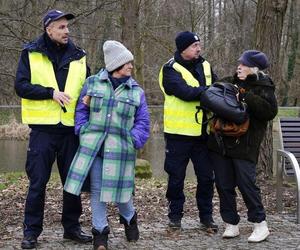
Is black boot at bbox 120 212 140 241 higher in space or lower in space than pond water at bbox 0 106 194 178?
higher

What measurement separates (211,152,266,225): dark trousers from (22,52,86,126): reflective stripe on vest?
150 cm

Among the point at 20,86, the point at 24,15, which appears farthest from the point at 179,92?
the point at 24,15

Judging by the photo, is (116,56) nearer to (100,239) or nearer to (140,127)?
(140,127)

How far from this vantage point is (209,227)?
6211mm

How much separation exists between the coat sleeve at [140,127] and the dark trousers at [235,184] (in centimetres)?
83

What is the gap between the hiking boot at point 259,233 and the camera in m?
5.75

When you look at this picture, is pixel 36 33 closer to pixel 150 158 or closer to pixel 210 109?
pixel 150 158

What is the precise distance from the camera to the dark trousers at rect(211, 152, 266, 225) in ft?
18.9

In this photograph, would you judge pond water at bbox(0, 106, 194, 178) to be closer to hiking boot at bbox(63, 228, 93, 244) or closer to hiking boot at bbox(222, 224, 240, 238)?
hiking boot at bbox(222, 224, 240, 238)

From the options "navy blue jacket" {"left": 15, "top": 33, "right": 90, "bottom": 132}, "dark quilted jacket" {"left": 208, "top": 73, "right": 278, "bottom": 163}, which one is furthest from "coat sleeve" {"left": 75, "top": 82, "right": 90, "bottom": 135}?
"dark quilted jacket" {"left": 208, "top": 73, "right": 278, "bottom": 163}

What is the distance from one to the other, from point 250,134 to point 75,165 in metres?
1.70

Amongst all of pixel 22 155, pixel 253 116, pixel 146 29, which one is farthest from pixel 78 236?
pixel 22 155

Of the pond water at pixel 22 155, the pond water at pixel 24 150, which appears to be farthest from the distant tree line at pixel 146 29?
the pond water at pixel 22 155

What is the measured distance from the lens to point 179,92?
A: 231 inches
